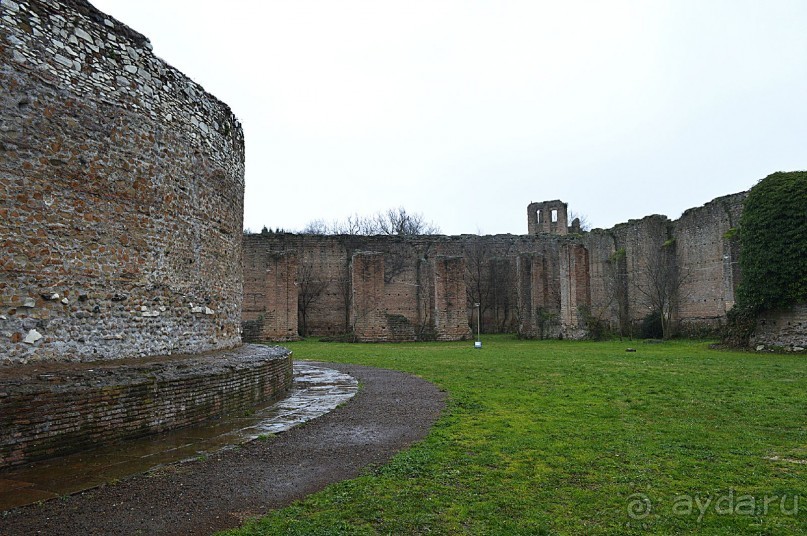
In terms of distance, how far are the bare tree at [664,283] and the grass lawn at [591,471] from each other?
62.9ft

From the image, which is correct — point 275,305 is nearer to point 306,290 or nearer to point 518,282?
point 306,290

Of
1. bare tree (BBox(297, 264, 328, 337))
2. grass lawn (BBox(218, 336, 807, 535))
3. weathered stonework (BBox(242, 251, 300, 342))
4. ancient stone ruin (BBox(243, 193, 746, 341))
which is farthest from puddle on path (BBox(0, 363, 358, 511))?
bare tree (BBox(297, 264, 328, 337))

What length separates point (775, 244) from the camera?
62.4 ft

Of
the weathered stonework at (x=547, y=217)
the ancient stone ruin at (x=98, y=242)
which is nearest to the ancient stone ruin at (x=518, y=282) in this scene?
the weathered stonework at (x=547, y=217)

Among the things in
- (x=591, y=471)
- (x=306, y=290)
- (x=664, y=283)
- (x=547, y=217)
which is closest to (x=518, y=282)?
(x=664, y=283)

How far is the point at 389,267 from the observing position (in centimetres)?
3456

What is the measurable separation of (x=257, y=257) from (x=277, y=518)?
29.3m

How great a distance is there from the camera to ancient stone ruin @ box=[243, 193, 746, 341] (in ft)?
92.0

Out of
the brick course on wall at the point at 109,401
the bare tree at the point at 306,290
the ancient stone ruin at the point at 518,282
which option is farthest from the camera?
the bare tree at the point at 306,290

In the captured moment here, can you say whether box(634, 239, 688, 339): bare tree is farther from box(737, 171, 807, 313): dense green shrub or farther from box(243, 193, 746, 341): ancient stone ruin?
box(737, 171, 807, 313): dense green shrub

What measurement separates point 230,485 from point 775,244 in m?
20.0

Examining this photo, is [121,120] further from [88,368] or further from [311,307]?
[311,307]

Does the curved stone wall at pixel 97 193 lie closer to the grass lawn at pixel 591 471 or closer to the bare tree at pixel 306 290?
the grass lawn at pixel 591 471

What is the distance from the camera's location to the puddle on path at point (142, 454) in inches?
188
